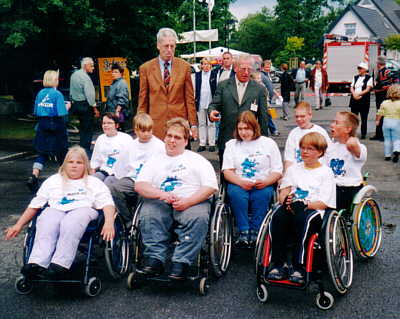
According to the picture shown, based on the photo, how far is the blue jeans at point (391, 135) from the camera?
9.92 m

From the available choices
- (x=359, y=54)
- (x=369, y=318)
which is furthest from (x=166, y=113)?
(x=359, y=54)

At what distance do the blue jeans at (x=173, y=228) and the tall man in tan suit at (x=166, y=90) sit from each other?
1.77 meters

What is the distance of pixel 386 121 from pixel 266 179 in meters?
5.96

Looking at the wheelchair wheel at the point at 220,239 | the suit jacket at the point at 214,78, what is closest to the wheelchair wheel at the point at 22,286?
the wheelchair wheel at the point at 220,239

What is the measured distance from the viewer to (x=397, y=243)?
5.58 m

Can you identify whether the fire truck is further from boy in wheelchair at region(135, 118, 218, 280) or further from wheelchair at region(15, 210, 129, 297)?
wheelchair at region(15, 210, 129, 297)

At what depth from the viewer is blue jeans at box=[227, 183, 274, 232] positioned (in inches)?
196

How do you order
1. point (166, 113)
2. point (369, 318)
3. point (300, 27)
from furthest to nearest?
point (300, 27), point (166, 113), point (369, 318)

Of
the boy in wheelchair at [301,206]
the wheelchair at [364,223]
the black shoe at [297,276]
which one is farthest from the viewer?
the wheelchair at [364,223]

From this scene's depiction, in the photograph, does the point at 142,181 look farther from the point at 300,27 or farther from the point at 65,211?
the point at 300,27

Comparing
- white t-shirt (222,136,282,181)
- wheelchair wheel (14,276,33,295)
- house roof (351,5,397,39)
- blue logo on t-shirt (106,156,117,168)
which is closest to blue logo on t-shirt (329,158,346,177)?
white t-shirt (222,136,282,181)

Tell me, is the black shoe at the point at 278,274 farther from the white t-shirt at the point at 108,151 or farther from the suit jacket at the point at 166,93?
the suit jacket at the point at 166,93

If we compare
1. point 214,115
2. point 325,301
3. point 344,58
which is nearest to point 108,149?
point 214,115

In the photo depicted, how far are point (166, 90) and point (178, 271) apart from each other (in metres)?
2.64
